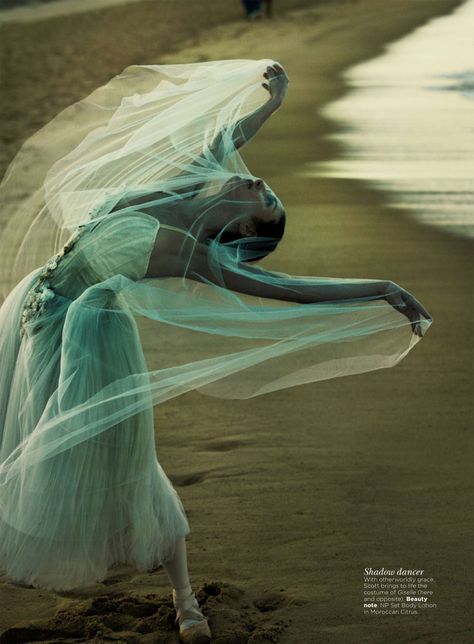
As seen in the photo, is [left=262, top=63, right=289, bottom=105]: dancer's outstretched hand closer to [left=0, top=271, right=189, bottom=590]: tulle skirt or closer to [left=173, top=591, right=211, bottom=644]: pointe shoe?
[left=0, top=271, right=189, bottom=590]: tulle skirt

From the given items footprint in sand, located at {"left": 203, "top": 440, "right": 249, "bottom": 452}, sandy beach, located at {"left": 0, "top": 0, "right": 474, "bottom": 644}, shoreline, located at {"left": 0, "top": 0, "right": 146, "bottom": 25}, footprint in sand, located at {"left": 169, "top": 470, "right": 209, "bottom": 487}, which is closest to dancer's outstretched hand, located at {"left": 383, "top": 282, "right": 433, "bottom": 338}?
sandy beach, located at {"left": 0, "top": 0, "right": 474, "bottom": 644}

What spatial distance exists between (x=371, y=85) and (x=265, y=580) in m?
13.0

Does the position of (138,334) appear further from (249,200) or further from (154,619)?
(154,619)

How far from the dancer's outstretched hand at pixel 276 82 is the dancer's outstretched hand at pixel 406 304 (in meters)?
0.90

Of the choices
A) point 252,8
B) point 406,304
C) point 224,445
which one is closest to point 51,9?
point 252,8

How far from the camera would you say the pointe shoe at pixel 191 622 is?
430 cm

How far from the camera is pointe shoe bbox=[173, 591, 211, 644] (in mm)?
4305

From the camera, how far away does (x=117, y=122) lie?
4672 millimetres

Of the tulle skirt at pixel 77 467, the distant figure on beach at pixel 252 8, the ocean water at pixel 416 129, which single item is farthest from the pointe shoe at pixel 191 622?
the distant figure on beach at pixel 252 8

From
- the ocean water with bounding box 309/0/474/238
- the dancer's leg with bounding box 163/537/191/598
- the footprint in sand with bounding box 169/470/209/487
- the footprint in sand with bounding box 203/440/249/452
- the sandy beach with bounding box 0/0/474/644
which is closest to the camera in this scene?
the dancer's leg with bounding box 163/537/191/598

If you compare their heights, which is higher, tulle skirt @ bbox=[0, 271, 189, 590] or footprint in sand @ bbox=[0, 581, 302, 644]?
tulle skirt @ bbox=[0, 271, 189, 590]

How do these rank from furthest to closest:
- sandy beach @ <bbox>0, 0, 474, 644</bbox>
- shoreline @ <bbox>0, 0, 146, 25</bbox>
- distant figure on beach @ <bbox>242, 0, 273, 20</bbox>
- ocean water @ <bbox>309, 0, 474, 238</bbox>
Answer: shoreline @ <bbox>0, 0, 146, 25</bbox>
distant figure on beach @ <bbox>242, 0, 273, 20</bbox>
ocean water @ <bbox>309, 0, 474, 238</bbox>
sandy beach @ <bbox>0, 0, 474, 644</bbox>

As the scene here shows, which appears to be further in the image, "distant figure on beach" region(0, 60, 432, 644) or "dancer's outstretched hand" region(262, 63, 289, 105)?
"dancer's outstretched hand" region(262, 63, 289, 105)

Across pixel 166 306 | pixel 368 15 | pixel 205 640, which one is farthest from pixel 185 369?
pixel 368 15
